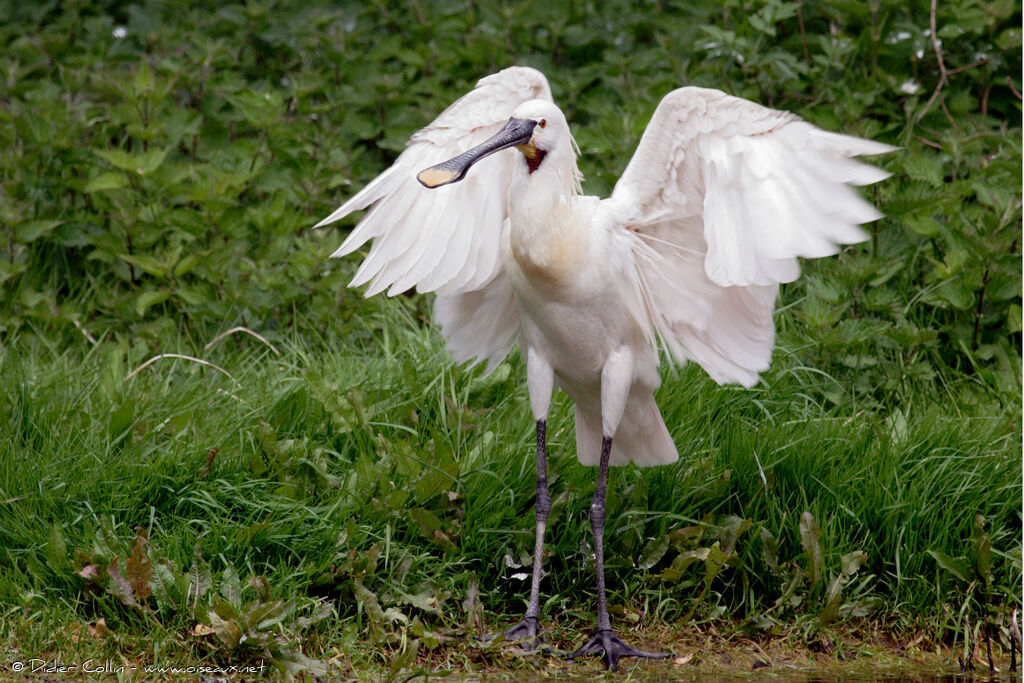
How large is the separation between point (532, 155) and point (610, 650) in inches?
65.1

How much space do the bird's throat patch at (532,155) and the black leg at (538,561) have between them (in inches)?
35.1


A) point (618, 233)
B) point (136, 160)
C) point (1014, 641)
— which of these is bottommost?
point (1014, 641)

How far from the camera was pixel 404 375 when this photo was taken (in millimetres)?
5027

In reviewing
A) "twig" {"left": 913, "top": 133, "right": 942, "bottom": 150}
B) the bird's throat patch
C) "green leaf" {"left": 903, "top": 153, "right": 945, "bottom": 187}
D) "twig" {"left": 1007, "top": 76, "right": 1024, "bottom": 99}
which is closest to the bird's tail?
the bird's throat patch

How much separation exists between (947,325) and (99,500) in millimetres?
3809

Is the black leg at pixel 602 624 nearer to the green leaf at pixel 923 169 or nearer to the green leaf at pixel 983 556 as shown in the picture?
the green leaf at pixel 983 556

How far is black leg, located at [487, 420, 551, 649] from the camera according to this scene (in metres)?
4.11

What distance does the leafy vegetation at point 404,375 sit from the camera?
4.09 m

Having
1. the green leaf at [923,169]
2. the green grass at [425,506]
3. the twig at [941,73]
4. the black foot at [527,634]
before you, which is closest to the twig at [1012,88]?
the twig at [941,73]

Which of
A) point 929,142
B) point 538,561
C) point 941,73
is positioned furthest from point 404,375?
point 941,73

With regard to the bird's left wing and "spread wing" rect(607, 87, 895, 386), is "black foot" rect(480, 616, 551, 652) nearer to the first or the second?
"spread wing" rect(607, 87, 895, 386)

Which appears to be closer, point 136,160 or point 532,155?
point 532,155

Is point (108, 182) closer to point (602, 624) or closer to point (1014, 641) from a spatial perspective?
point (602, 624)

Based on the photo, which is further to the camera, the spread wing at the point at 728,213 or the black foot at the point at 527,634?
the black foot at the point at 527,634
